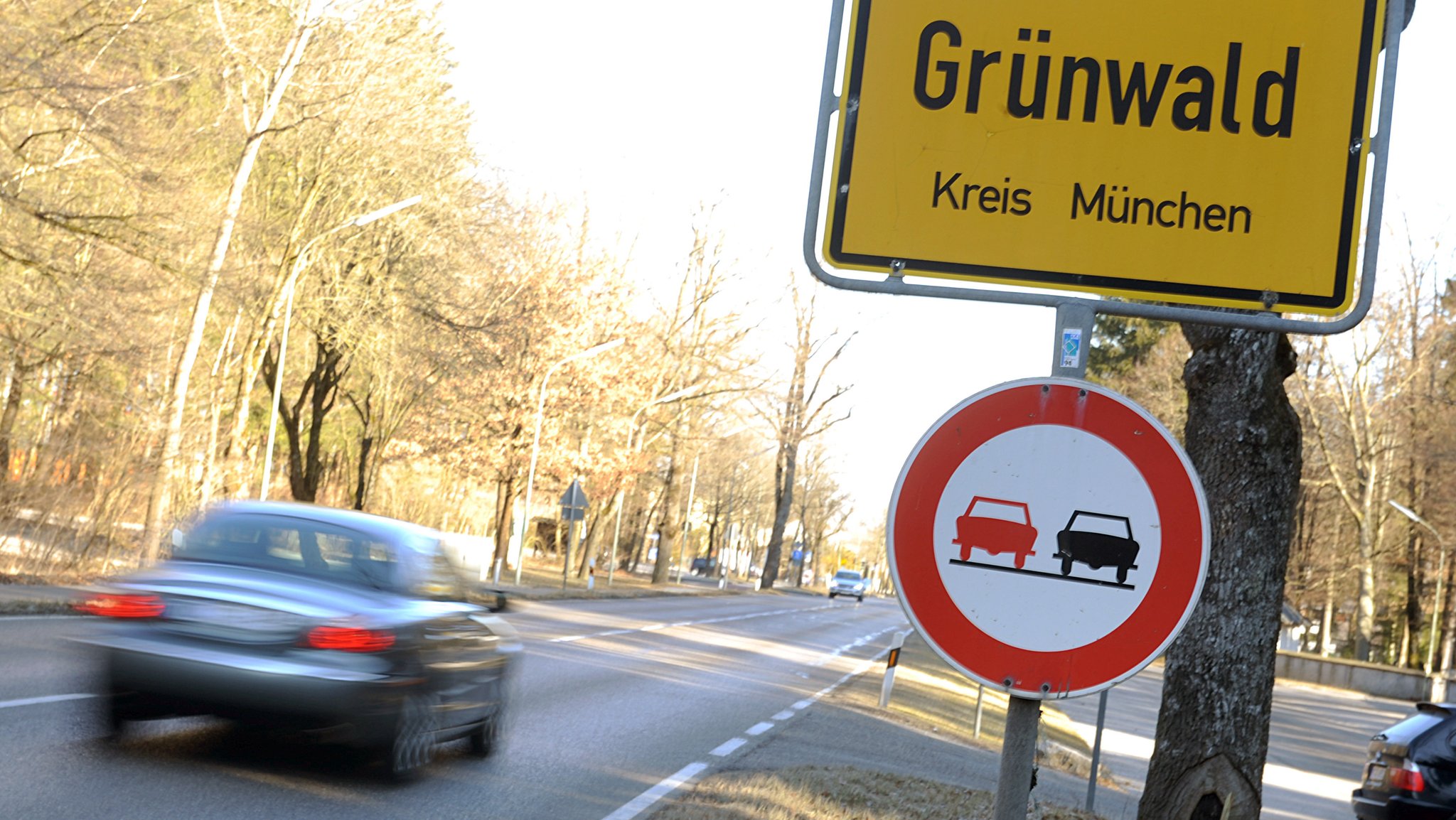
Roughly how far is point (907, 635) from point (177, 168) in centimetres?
2180

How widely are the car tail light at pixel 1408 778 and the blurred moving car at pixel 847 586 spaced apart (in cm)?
6781

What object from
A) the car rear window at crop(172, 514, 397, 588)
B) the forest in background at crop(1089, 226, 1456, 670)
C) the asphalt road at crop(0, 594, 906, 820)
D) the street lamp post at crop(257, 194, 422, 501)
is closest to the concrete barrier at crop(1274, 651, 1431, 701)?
the forest in background at crop(1089, 226, 1456, 670)

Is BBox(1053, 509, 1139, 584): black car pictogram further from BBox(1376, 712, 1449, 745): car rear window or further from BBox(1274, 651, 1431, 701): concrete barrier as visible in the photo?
BBox(1274, 651, 1431, 701): concrete barrier

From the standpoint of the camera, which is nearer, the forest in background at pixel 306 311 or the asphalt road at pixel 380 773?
the asphalt road at pixel 380 773

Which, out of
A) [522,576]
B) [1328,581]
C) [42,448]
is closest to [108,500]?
[42,448]

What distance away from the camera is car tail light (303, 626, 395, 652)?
8109 millimetres

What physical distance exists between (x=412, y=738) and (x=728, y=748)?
12.2ft

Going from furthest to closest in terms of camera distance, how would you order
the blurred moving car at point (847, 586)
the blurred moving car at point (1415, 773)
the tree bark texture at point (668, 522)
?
the blurred moving car at point (847, 586)
the tree bark texture at point (668, 522)
the blurred moving car at point (1415, 773)

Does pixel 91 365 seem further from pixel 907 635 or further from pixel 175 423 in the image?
pixel 907 635

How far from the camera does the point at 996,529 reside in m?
2.99

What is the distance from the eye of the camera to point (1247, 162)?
10.8ft

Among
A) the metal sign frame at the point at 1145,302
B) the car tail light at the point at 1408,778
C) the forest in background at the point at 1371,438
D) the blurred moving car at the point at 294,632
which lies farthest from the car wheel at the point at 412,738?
the forest in background at the point at 1371,438

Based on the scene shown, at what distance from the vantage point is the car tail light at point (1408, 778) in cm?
1139

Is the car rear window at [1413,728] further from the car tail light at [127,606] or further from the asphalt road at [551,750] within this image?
the car tail light at [127,606]
